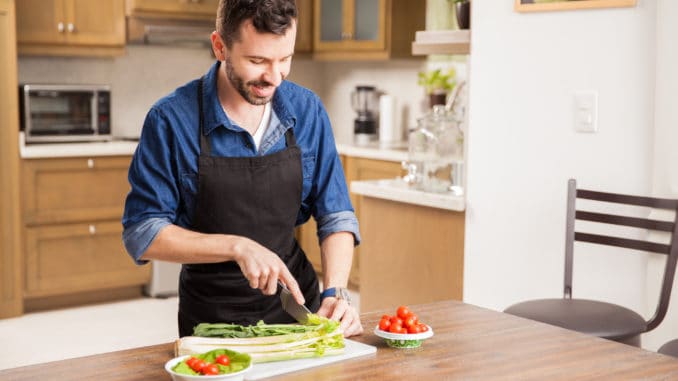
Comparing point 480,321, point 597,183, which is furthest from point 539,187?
point 480,321

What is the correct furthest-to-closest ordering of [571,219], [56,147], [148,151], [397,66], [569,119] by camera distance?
[397,66], [56,147], [569,119], [571,219], [148,151]

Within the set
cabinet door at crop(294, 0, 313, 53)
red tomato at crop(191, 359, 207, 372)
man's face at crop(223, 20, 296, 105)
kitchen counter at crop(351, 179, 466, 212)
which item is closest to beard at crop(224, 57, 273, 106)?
man's face at crop(223, 20, 296, 105)

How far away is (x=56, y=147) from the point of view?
4.93 metres

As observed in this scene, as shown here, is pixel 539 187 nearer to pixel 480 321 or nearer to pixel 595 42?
pixel 595 42

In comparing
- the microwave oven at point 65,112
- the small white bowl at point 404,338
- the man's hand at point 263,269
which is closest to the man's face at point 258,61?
the man's hand at point 263,269

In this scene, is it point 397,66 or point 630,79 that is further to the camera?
point 397,66

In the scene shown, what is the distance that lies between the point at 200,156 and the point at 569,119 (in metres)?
1.56

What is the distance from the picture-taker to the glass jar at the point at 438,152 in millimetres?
3590

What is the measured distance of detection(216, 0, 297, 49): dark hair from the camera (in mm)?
1843

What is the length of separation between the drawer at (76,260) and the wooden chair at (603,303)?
301cm

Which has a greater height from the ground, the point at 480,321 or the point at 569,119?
the point at 569,119

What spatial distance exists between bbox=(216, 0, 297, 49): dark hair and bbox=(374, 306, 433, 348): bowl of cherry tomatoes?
2.13ft

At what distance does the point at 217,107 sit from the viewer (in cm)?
204

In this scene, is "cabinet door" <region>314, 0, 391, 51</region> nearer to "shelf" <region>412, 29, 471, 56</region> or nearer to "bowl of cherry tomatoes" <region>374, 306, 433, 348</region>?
"shelf" <region>412, 29, 471, 56</region>
